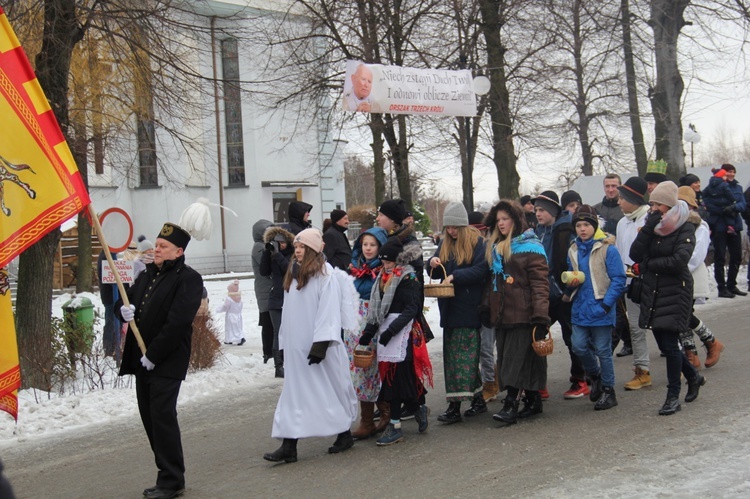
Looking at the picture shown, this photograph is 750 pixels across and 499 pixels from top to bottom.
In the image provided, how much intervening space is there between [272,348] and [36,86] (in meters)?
5.63

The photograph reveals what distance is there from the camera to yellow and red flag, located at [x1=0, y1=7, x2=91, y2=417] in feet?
18.8

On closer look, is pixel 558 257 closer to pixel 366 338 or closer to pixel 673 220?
pixel 673 220

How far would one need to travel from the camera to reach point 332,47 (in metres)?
17.5

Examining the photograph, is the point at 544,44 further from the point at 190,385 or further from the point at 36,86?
the point at 36,86

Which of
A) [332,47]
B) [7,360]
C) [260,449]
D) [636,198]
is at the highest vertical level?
[332,47]

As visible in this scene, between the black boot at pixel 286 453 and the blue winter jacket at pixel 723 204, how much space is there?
10683 mm

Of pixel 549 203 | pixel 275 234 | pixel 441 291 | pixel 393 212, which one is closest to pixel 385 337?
pixel 441 291

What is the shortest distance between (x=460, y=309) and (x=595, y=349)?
1.39 meters

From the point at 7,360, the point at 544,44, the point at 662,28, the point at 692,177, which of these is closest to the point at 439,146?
the point at 544,44

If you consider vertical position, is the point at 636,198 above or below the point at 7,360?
above

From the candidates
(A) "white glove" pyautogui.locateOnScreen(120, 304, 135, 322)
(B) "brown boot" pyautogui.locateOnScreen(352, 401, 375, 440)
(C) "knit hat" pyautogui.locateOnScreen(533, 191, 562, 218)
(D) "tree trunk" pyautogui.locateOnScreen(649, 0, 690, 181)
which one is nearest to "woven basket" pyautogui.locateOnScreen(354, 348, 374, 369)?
(B) "brown boot" pyautogui.locateOnScreen(352, 401, 375, 440)

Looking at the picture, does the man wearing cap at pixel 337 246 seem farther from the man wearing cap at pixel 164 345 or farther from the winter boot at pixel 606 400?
the man wearing cap at pixel 164 345

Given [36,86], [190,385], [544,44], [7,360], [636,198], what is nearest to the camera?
[7,360]

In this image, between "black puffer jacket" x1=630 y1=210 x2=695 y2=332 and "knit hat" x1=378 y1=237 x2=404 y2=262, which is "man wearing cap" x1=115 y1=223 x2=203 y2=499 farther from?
"black puffer jacket" x1=630 y1=210 x2=695 y2=332
